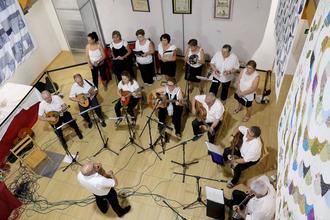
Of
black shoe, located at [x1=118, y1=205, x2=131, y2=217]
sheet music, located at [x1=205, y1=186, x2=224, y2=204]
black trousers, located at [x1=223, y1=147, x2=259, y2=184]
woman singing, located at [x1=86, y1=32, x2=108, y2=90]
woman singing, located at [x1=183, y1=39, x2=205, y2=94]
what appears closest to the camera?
sheet music, located at [x1=205, y1=186, x2=224, y2=204]

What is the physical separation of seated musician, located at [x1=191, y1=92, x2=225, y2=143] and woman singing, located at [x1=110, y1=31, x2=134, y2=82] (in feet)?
6.82

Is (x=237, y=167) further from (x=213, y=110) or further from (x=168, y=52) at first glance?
(x=168, y=52)

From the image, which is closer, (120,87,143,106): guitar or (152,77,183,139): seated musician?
(152,77,183,139): seated musician

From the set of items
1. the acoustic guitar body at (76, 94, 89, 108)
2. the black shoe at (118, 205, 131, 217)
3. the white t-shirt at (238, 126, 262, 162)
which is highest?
the acoustic guitar body at (76, 94, 89, 108)

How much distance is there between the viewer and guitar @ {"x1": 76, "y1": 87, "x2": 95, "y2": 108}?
5.48 metres

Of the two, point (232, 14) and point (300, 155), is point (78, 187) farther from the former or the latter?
point (232, 14)

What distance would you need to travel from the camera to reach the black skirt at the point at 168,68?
6.32 metres

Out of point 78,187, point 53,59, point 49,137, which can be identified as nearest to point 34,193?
point 78,187

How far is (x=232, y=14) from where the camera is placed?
19.8 ft

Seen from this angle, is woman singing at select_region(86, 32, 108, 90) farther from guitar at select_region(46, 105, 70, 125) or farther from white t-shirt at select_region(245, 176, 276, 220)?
white t-shirt at select_region(245, 176, 276, 220)

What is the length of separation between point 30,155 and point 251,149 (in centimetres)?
384

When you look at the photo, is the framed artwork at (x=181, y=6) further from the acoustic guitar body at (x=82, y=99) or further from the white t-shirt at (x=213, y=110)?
the acoustic guitar body at (x=82, y=99)

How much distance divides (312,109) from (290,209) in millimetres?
831

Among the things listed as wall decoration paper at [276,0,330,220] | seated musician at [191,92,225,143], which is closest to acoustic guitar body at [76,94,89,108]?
seated musician at [191,92,225,143]
